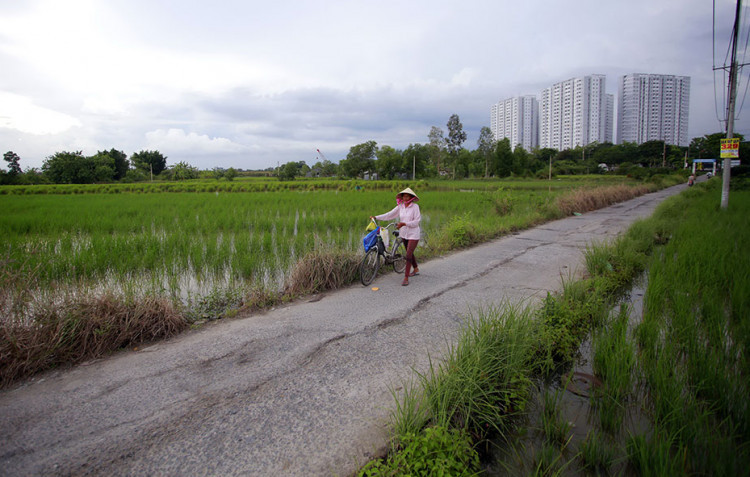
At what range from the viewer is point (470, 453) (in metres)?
2.20

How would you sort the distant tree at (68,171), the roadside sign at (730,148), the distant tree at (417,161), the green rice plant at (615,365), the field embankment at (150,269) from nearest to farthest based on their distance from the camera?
the green rice plant at (615,365) → the field embankment at (150,269) → the roadside sign at (730,148) → the distant tree at (68,171) → the distant tree at (417,161)

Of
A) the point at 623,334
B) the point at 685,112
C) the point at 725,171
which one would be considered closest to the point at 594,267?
the point at 623,334

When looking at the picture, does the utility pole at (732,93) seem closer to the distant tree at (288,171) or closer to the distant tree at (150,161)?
the distant tree at (288,171)

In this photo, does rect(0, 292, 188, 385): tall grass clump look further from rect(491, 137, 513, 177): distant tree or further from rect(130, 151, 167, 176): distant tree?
rect(130, 151, 167, 176): distant tree

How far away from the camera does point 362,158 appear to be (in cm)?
5516

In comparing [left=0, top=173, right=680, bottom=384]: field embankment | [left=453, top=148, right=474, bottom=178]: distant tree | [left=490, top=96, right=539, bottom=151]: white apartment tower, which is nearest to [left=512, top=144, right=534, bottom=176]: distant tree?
[left=453, top=148, right=474, bottom=178]: distant tree

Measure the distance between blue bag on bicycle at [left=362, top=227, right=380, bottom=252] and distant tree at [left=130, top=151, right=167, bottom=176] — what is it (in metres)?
58.9

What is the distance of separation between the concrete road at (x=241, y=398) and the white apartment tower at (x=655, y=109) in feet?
292

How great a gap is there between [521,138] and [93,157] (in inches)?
3170

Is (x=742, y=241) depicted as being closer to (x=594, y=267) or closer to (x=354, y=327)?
(x=594, y=267)

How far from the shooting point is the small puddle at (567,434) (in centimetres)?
226

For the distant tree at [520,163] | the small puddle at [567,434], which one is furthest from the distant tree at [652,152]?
the small puddle at [567,434]

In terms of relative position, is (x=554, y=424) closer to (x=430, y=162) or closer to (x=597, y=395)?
(x=597, y=395)

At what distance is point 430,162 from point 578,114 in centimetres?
4664
